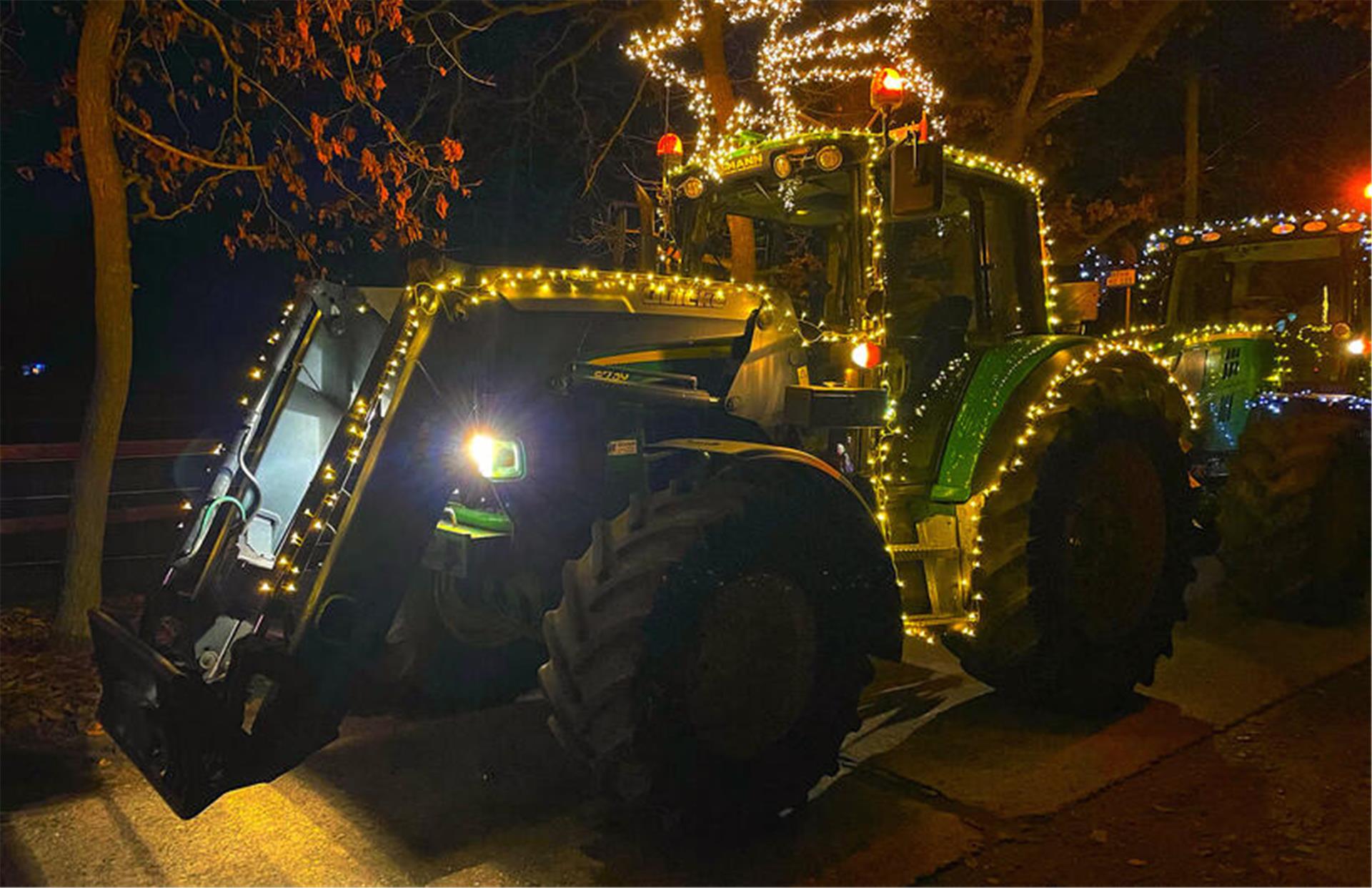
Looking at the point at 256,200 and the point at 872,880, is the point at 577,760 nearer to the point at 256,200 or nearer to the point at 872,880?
the point at 872,880

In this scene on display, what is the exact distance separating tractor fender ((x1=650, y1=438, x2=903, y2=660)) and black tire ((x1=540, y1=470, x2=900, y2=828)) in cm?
1

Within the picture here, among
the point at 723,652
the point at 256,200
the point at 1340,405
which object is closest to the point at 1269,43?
the point at 1340,405

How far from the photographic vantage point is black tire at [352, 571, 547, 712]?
205 inches

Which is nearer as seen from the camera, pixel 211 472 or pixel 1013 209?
pixel 211 472

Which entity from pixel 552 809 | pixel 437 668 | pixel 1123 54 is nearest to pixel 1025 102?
pixel 1123 54

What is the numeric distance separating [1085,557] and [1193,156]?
1604 cm

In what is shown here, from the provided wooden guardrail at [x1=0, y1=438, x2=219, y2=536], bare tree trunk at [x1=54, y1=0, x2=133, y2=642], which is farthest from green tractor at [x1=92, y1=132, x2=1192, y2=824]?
wooden guardrail at [x1=0, y1=438, x2=219, y2=536]

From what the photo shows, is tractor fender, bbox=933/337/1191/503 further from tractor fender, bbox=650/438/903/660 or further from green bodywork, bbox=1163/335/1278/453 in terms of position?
green bodywork, bbox=1163/335/1278/453

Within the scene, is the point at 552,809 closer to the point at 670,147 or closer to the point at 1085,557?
the point at 1085,557

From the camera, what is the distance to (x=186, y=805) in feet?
12.5

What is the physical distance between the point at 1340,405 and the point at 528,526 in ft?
19.7

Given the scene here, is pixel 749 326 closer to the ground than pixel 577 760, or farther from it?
farther from it

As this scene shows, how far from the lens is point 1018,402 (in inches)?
222

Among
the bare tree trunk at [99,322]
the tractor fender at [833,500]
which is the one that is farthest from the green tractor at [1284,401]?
the bare tree trunk at [99,322]
